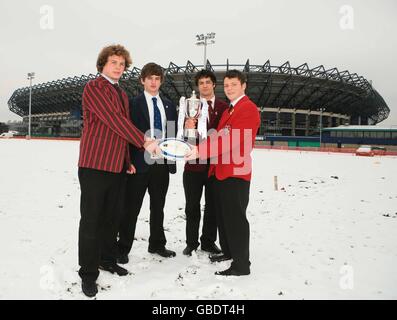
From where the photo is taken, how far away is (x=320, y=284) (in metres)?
3.25

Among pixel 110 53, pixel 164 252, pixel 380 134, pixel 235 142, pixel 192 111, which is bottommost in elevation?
pixel 164 252

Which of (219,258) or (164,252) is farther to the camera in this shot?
(164,252)

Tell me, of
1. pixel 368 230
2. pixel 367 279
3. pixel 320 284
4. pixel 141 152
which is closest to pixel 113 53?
pixel 141 152

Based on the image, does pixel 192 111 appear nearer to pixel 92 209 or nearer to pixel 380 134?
pixel 92 209

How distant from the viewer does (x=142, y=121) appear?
3752 millimetres

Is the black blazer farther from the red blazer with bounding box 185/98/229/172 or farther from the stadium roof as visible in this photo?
the stadium roof

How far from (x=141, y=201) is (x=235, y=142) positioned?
5.07 feet

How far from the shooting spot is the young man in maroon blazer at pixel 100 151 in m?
2.91

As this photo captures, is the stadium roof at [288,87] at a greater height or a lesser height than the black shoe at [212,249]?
greater

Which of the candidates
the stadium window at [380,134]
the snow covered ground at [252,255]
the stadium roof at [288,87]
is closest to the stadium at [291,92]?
the stadium roof at [288,87]

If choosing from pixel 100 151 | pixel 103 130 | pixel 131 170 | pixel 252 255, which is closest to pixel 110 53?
pixel 103 130

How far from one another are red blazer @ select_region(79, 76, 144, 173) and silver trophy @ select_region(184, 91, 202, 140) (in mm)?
768

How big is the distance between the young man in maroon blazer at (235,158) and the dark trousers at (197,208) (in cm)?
49

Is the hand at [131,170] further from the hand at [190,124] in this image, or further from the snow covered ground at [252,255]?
the snow covered ground at [252,255]
